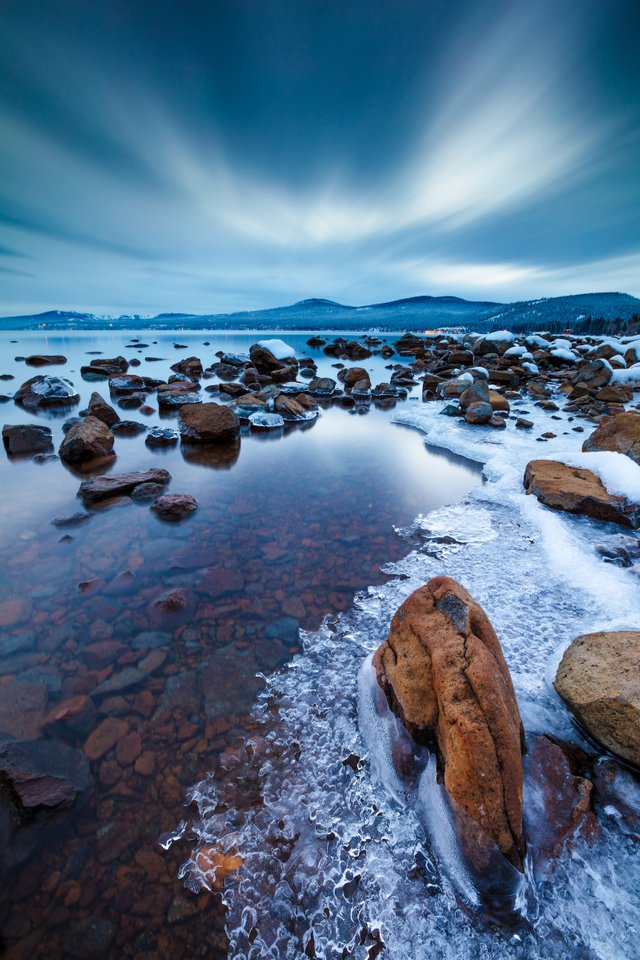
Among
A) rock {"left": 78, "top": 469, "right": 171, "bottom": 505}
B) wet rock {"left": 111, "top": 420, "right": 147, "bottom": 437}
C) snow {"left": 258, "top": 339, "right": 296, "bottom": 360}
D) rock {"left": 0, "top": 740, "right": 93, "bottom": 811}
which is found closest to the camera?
rock {"left": 0, "top": 740, "right": 93, "bottom": 811}

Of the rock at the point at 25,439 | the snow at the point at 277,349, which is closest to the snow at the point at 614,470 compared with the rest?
the rock at the point at 25,439

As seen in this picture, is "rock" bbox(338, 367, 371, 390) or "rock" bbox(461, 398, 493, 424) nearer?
"rock" bbox(461, 398, 493, 424)

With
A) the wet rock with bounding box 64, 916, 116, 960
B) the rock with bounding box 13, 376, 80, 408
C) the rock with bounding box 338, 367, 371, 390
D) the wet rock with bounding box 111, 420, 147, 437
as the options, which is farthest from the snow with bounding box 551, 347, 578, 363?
the wet rock with bounding box 64, 916, 116, 960

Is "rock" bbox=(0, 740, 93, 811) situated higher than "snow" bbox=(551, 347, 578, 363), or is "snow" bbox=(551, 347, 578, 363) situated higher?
→ "snow" bbox=(551, 347, 578, 363)

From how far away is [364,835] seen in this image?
2520mm

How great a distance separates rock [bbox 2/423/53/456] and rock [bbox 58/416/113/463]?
155 cm

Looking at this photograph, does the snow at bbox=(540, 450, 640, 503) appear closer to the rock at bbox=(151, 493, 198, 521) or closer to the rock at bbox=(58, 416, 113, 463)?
the rock at bbox=(151, 493, 198, 521)

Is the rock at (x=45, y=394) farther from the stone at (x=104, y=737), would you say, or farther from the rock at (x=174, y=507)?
the stone at (x=104, y=737)

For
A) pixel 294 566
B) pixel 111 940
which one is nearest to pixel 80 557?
pixel 294 566

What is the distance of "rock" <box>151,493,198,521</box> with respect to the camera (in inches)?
265

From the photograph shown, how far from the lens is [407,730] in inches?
112

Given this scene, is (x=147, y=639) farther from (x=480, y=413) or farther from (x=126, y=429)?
(x=480, y=413)

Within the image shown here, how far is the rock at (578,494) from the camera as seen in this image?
6711 mm

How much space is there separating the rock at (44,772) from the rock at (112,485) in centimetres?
499
